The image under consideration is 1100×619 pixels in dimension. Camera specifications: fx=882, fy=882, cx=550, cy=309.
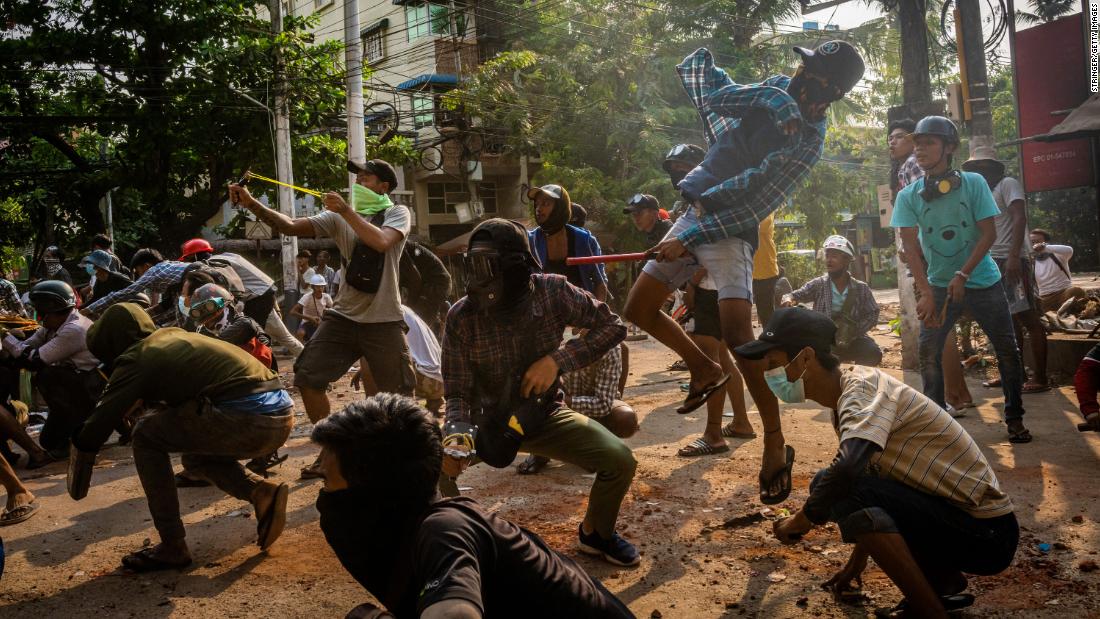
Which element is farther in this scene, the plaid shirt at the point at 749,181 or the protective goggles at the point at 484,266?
the plaid shirt at the point at 749,181

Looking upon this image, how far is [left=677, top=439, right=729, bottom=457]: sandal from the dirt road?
0.08 metres

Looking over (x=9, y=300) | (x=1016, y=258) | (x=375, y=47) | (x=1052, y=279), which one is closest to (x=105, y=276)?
(x=9, y=300)

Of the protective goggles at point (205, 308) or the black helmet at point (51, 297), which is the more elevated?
the black helmet at point (51, 297)

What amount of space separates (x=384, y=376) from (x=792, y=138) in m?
3.07

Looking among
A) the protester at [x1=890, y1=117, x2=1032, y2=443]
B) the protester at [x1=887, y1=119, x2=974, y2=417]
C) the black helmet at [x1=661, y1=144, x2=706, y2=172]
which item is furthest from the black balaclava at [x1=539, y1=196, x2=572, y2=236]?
the protester at [x1=887, y1=119, x2=974, y2=417]

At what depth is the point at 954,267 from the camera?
20.1ft

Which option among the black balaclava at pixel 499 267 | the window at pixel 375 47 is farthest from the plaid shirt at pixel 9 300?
the window at pixel 375 47

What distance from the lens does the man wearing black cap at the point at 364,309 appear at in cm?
590

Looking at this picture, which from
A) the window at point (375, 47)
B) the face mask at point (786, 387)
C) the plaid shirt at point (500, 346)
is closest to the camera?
the face mask at point (786, 387)

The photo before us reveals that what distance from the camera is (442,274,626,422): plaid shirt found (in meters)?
3.90

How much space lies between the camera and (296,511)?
5484 mm

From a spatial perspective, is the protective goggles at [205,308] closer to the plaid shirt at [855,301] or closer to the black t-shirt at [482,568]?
the black t-shirt at [482,568]

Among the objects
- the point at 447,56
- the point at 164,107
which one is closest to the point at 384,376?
the point at 164,107

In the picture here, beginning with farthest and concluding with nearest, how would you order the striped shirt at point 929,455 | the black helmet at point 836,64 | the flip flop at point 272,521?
1. the black helmet at point 836,64
2. the flip flop at point 272,521
3. the striped shirt at point 929,455
